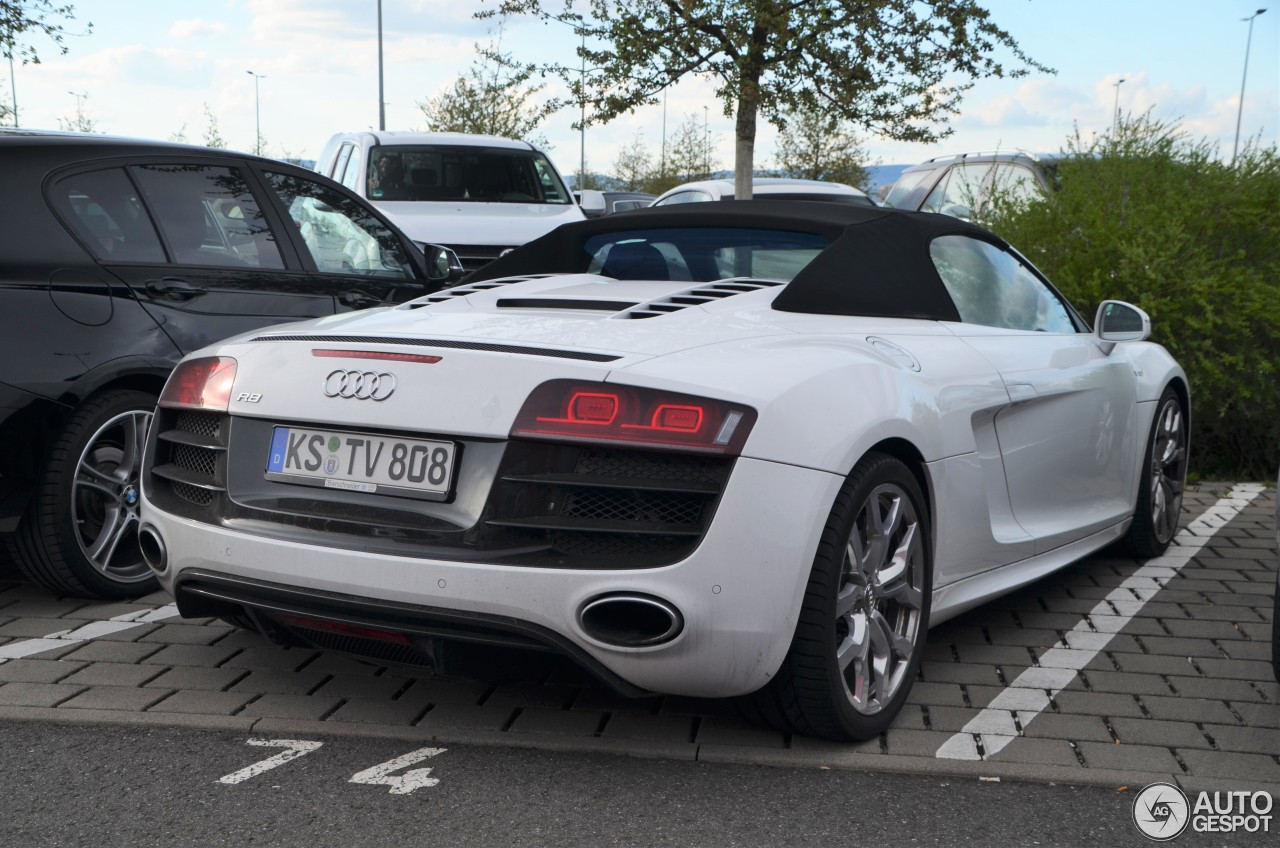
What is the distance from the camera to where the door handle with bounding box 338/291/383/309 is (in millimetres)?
5906

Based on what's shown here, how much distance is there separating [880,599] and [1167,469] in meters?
2.85

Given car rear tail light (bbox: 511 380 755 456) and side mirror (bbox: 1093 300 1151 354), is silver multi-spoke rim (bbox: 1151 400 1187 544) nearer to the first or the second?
side mirror (bbox: 1093 300 1151 354)

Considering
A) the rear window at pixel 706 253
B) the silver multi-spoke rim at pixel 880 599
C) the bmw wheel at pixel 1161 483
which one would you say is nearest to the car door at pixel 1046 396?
the bmw wheel at pixel 1161 483

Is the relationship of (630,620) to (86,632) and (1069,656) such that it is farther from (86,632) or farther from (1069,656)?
(86,632)

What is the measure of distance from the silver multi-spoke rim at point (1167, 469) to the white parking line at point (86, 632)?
379 cm

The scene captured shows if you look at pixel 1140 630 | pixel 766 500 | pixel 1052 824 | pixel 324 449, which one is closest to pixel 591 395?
pixel 766 500

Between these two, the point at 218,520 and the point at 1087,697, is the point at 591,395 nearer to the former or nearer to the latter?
the point at 218,520

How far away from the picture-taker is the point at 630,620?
316cm

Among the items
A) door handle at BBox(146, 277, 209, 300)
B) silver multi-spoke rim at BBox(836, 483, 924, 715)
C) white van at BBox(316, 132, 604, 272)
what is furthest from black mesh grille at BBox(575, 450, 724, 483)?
white van at BBox(316, 132, 604, 272)

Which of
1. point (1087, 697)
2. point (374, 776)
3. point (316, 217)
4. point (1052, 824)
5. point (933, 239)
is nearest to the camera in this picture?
point (1052, 824)

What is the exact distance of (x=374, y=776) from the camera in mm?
3307

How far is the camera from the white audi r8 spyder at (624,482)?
3131 millimetres

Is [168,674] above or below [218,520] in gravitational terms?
below

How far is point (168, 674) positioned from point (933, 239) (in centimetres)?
267
